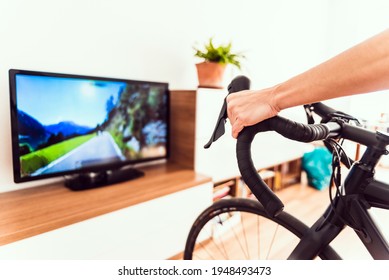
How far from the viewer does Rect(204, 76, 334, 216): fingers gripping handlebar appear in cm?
42

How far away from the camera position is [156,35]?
1.75 m

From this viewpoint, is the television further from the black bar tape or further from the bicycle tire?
the black bar tape

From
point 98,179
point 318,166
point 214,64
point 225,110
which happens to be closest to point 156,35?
point 214,64

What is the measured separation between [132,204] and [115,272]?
0.64m

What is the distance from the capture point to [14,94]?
113 cm

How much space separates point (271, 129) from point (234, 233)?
1512mm

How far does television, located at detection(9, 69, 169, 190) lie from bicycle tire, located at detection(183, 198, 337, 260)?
0.64m

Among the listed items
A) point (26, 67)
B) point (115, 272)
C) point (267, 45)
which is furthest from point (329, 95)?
point (267, 45)

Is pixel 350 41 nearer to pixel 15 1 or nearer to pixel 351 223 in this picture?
pixel 351 223

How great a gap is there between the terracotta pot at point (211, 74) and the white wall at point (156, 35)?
9.9 inches

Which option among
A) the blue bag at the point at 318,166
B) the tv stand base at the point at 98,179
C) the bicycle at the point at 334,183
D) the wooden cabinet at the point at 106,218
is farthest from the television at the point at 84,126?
the blue bag at the point at 318,166

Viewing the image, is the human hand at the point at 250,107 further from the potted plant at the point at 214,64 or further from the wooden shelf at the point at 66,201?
the potted plant at the point at 214,64

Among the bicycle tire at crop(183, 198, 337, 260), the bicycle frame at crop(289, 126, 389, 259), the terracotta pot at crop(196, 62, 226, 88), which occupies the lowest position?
the bicycle tire at crop(183, 198, 337, 260)

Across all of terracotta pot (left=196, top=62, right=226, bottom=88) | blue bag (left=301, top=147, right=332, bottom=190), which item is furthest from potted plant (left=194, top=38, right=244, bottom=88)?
blue bag (left=301, top=147, right=332, bottom=190)
